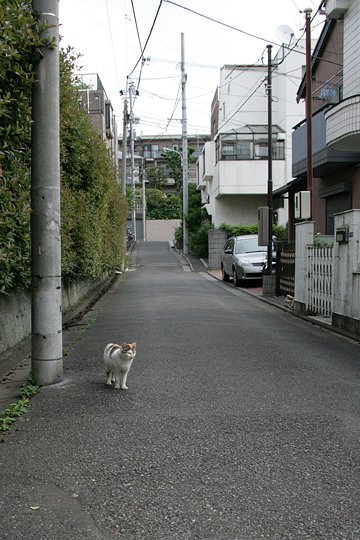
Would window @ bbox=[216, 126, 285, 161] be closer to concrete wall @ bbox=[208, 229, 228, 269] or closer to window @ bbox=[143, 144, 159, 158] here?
concrete wall @ bbox=[208, 229, 228, 269]

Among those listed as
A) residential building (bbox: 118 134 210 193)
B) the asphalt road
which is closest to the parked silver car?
the asphalt road

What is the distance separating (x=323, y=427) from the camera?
458cm

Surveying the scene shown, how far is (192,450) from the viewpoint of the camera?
13.4 feet

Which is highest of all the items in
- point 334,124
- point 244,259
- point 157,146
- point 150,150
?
point 157,146

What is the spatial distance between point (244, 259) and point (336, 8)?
869cm

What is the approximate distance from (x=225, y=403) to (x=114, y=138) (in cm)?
3713

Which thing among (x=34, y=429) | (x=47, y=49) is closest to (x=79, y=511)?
(x=34, y=429)

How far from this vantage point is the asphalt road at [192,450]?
3098 mm

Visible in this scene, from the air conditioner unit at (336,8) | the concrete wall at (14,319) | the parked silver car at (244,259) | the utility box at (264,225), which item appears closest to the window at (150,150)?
the parked silver car at (244,259)

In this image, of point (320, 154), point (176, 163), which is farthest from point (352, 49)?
point (176, 163)

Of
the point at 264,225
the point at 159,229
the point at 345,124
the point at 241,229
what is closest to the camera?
the point at 345,124

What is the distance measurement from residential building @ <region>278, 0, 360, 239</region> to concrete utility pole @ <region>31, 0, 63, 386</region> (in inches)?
299

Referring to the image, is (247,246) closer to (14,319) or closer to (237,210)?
(237,210)

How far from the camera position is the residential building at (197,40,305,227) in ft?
103
